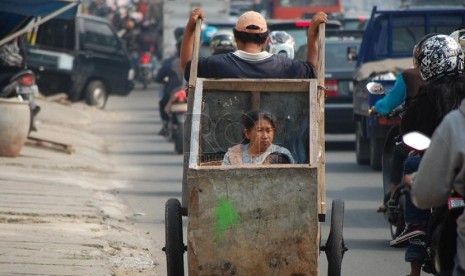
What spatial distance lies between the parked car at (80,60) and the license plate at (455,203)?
915 inches

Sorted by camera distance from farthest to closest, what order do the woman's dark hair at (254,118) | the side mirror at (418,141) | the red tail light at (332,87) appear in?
the red tail light at (332,87) < the woman's dark hair at (254,118) < the side mirror at (418,141)

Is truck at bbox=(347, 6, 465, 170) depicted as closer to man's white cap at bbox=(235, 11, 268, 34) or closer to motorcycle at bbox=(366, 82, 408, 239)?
motorcycle at bbox=(366, 82, 408, 239)

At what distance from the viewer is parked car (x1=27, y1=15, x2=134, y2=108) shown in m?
28.5

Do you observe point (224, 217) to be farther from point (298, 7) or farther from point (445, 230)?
point (298, 7)

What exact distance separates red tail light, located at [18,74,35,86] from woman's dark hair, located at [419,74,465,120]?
11.1 m

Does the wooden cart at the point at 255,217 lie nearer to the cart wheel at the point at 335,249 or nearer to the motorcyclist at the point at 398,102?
the cart wheel at the point at 335,249

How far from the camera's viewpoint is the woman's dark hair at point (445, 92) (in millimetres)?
7711

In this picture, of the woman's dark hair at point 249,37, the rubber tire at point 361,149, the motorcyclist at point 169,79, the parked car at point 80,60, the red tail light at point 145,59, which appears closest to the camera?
the woman's dark hair at point 249,37

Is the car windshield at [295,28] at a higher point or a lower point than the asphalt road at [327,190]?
higher

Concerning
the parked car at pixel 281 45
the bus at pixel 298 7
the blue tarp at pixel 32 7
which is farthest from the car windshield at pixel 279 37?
the bus at pixel 298 7

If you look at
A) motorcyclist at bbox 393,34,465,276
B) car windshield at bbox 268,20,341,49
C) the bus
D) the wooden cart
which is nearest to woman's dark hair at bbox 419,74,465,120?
motorcyclist at bbox 393,34,465,276

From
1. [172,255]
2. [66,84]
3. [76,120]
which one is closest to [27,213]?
→ [172,255]

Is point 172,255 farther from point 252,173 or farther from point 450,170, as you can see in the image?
point 450,170

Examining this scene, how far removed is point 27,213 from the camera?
38.0 feet
